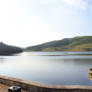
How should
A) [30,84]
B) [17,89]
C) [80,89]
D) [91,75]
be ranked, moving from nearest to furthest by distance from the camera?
[17,89] < [80,89] < [30,84] < [91,75]

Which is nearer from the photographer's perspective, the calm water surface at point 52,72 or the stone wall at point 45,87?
the stone wall at point 45,87

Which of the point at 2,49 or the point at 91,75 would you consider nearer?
the point at 91,75

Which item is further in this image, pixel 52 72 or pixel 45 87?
pixel 52 72

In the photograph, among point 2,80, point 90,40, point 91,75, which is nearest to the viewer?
point 2,80

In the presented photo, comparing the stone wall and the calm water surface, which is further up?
the stone wall

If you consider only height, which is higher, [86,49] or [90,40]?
[90,40]

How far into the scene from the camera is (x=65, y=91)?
4.39 m

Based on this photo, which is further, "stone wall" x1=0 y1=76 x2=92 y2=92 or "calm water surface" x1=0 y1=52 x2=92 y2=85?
"calm water surface" x1=0 y1=52 x2=92 y2=85

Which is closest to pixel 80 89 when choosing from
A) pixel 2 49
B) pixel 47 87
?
pixel 47 87

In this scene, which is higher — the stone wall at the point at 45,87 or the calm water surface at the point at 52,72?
the stone wall at the point at 45,87

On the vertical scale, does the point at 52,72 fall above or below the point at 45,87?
below

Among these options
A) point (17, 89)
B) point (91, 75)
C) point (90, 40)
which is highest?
point (90, 40)

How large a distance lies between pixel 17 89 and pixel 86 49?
172171mm

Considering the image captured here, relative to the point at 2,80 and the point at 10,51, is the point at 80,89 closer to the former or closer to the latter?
the point at 2,80
